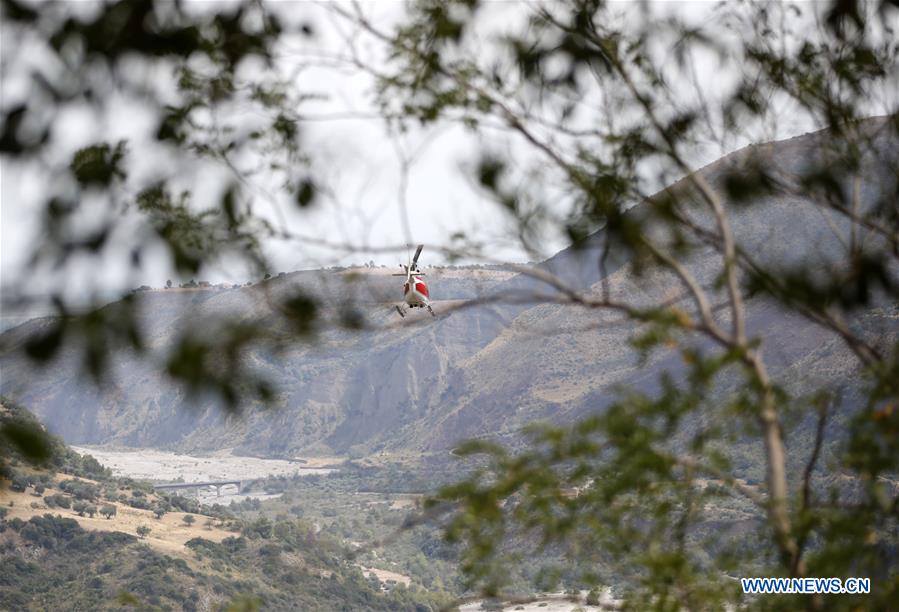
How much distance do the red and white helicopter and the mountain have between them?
193 millimetres

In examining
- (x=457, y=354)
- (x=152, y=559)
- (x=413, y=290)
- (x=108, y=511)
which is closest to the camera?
(x=413, y=290)

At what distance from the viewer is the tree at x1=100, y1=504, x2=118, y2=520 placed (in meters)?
30.3

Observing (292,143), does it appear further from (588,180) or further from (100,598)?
(100,598)

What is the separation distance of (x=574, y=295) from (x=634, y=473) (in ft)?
2.29

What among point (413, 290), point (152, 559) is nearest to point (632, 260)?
point (413, 290)

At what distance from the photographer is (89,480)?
34125mm

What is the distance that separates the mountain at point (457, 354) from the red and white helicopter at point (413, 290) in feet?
0.63

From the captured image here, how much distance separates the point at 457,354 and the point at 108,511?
104ft

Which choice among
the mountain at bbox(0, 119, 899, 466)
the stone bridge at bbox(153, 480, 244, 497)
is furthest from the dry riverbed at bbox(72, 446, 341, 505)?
the mountain at bbox(0, 119, 899, 466)

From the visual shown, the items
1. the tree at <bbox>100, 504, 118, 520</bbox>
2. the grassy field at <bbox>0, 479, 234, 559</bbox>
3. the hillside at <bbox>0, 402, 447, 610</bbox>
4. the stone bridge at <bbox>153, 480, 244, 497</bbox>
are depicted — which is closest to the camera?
the hillside at <bbox>0, 402, 447, 610</bbox>

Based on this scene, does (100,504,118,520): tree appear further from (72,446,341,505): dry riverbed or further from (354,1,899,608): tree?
(354,1,899,608): tree

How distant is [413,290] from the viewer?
915 cm

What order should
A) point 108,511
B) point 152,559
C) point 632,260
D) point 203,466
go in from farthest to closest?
point 203,466 < point 108,511 < point 152,559 < point 632,260

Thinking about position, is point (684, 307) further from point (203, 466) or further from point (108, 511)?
point (203, 466)
